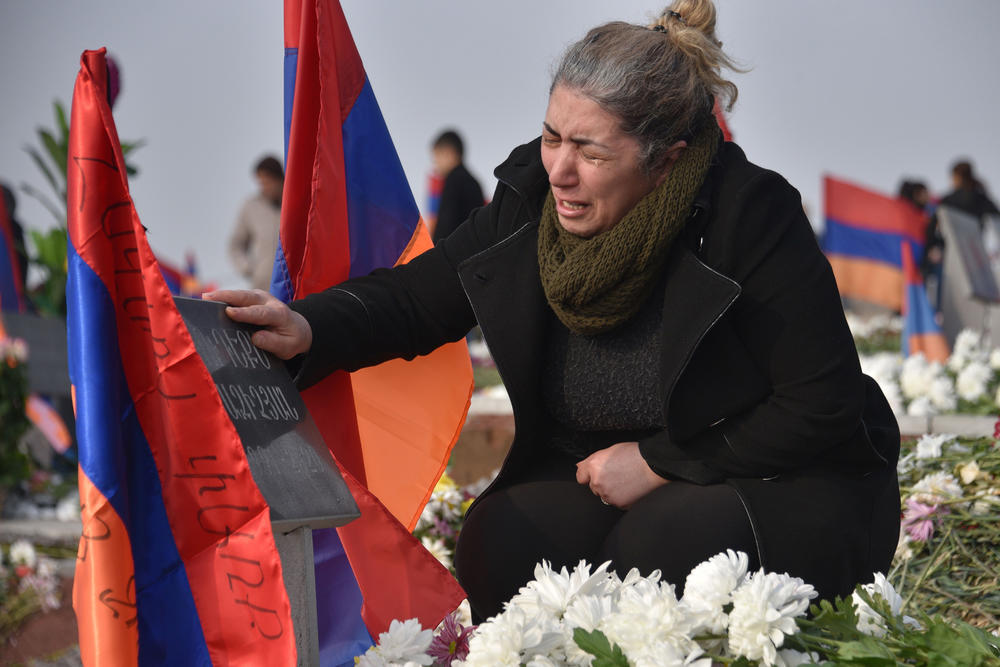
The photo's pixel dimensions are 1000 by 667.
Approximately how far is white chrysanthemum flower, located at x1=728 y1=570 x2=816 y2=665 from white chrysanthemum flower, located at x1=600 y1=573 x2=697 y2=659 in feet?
0.20

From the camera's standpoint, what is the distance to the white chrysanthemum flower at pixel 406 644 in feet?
5.48

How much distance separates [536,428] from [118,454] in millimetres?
882

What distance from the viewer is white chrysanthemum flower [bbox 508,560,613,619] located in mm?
1591

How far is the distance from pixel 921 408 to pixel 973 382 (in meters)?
0.55

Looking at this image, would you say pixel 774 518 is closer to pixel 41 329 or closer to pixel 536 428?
pixel 536 428

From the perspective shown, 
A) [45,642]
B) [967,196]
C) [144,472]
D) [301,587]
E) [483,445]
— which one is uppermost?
[967,196]

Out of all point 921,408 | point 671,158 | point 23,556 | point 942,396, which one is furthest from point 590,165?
point 23,556

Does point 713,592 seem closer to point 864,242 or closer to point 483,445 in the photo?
point 483,445

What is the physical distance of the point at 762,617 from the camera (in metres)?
1.46

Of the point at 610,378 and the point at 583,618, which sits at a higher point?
the point at 610,378

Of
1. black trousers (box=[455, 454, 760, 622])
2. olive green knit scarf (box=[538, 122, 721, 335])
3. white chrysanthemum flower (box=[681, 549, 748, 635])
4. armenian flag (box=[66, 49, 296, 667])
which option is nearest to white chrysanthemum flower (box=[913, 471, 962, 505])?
black trousers (box=[455, 454, 760, 622])

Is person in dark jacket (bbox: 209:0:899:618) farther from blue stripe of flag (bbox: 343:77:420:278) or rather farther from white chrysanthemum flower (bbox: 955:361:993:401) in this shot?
white chrysanthemum flower (bbox: 955:361:993:401)

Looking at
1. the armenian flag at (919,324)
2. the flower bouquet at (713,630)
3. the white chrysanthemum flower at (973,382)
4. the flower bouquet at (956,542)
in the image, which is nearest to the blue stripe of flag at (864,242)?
the armenian flag at (919,324)

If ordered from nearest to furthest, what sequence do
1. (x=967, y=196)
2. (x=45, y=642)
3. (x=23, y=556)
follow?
1. (x=45, y=642)
2. (x=23, y=556)
3. (x=967, y=196)
